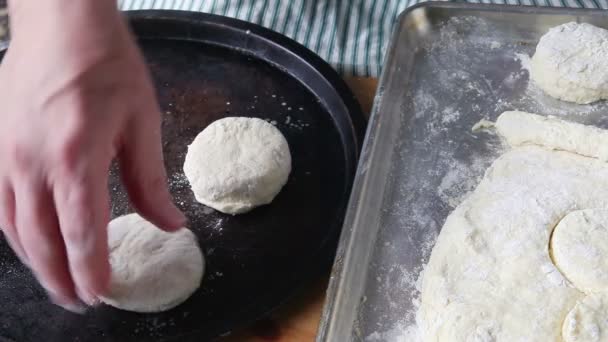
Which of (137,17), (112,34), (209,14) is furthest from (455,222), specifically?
(137,17)

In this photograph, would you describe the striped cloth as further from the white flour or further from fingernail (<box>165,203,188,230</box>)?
fingernail (<box>165,203,188,230</box>)

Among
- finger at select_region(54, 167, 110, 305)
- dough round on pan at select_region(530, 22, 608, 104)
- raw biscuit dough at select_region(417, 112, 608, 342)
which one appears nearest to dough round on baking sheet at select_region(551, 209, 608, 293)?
raw biscuit dough at select_region(417, 112, 608, 342)

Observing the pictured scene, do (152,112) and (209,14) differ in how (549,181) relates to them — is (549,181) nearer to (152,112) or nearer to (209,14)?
(152,112)

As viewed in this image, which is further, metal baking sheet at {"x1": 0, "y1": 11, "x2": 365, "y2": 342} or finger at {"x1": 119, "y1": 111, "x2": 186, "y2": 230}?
metal baking sheet at {"x1": 0, "y1": 11, "x2": 365, "y2": 342}

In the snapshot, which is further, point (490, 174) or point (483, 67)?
point (483, 67)

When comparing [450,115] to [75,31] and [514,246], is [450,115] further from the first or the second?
[75,31]

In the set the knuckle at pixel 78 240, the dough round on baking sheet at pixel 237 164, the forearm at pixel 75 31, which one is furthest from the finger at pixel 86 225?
the dough round on baking sheet at pixel 237 164
